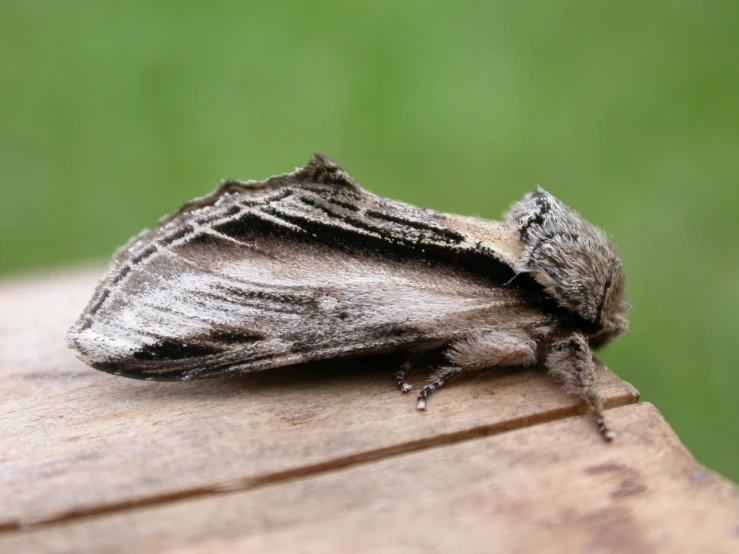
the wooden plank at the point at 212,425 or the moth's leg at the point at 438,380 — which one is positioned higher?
the moth's leg at the point at 438,380

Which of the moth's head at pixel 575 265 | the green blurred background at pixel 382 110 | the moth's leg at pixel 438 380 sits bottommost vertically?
the moth's leg at pixel 438 380

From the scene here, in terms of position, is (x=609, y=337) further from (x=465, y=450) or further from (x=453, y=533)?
(x=453, y=533)

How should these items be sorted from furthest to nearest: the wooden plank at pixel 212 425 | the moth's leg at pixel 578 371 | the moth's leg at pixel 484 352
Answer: the moth's leg at pixel 484 352, the moth's leg at pixel 578 371, the wooden plank at pixel 212 425

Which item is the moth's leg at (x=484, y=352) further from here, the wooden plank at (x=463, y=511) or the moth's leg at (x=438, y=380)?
the wooden plank at (x=463, y=511)

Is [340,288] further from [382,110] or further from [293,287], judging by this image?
[382,110]

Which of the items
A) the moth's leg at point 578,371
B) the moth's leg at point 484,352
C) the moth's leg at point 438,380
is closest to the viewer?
the moth's leg at point 578,371

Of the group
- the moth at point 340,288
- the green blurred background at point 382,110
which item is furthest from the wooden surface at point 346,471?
the green blurred background at point 382,110

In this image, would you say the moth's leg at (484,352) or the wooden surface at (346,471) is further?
the moth's leg at (484,352)
